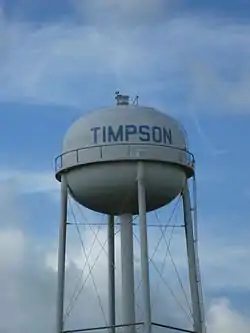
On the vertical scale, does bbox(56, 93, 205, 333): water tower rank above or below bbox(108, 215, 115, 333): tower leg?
above

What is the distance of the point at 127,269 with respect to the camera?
27.0 m

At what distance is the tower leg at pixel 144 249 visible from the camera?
2436cm

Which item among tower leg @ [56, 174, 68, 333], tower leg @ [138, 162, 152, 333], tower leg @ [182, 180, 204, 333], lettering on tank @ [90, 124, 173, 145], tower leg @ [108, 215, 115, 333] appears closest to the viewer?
tower leg @ [138, 162, 152, 333]

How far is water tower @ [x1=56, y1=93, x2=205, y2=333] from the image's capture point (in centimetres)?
2580

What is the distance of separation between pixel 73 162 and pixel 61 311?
475 centimetres

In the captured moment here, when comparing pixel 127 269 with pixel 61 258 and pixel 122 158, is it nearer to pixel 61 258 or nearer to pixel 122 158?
pixel 61 258

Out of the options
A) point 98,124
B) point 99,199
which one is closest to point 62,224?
point 99,199

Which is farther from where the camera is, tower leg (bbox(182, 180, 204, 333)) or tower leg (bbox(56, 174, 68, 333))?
tower leg (bbox(182, 180, 204, 333))

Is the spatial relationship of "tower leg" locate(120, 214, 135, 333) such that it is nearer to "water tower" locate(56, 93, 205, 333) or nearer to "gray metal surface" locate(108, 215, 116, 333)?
"water tower" locate(56, 93, 205, 333)

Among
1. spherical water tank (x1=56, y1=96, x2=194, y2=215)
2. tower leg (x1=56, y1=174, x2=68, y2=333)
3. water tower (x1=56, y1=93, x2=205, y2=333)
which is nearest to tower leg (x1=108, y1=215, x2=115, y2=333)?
water tower (x1=56, y1=93, x2=205, y2=333)

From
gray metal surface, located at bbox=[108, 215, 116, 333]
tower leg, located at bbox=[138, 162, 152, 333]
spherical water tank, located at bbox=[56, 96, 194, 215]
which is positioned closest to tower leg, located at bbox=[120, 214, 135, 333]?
spherical water tank, located at bbox=[56, 96, 194, 215]

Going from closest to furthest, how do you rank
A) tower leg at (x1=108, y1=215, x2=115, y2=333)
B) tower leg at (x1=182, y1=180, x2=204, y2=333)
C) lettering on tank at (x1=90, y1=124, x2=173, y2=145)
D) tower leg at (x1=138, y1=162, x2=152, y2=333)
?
1. tower leg at (x1=138, y1=162, x2=152, y2=333)
2. tower leg at (x1=182, y1=180, x2=204, y2=333)
3. lettering on tank at (x1=90, y1=124, x2=173, y2=145)
4. tower leg at (x1=108, y1=215, x2=115, y2=333)

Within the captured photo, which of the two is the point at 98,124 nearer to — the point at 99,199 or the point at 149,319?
the point at 99,199

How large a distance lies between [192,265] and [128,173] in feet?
12.3
